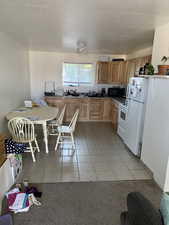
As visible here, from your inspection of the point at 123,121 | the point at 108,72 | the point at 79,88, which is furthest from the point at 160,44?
the point at 79,88

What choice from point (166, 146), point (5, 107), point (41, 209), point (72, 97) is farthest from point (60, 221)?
point (72, 97)

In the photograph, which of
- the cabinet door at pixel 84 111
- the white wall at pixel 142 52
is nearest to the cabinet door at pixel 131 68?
the white wall at pixel 142 52

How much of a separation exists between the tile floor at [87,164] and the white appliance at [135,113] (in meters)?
0.28

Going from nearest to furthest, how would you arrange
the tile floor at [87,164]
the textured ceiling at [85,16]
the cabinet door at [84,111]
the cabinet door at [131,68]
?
1. the textured ceiling at [85,16]
2. the tile floor at [87,164]
3. the cabinet door at [131,68]
4. the cabinet door at [84,111]

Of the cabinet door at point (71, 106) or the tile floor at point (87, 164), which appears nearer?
the tile floor at point (87, 164)

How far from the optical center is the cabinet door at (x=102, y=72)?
5.66 m

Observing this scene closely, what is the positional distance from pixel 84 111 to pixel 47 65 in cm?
210

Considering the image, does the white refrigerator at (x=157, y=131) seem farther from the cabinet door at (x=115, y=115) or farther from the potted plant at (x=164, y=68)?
the cabinet door at (x=115, y=115)

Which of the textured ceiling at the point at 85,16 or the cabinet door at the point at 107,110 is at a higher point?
the textured ceiling at the point at 85,16

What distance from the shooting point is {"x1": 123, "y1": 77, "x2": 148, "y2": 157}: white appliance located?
119 inches

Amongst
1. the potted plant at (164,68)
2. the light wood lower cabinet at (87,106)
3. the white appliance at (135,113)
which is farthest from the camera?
the light wood lower cabinet at (87,106)

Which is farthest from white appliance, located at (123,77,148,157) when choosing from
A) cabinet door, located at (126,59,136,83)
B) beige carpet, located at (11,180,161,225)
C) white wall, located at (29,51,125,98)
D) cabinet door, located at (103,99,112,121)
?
white wall, located at (29,51,125,98)

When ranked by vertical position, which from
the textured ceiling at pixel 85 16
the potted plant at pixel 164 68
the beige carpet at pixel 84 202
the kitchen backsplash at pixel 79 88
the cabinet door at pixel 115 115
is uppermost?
the textured ceiling at pixel 85 16

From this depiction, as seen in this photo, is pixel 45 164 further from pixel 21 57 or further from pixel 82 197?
pixel 21 57
